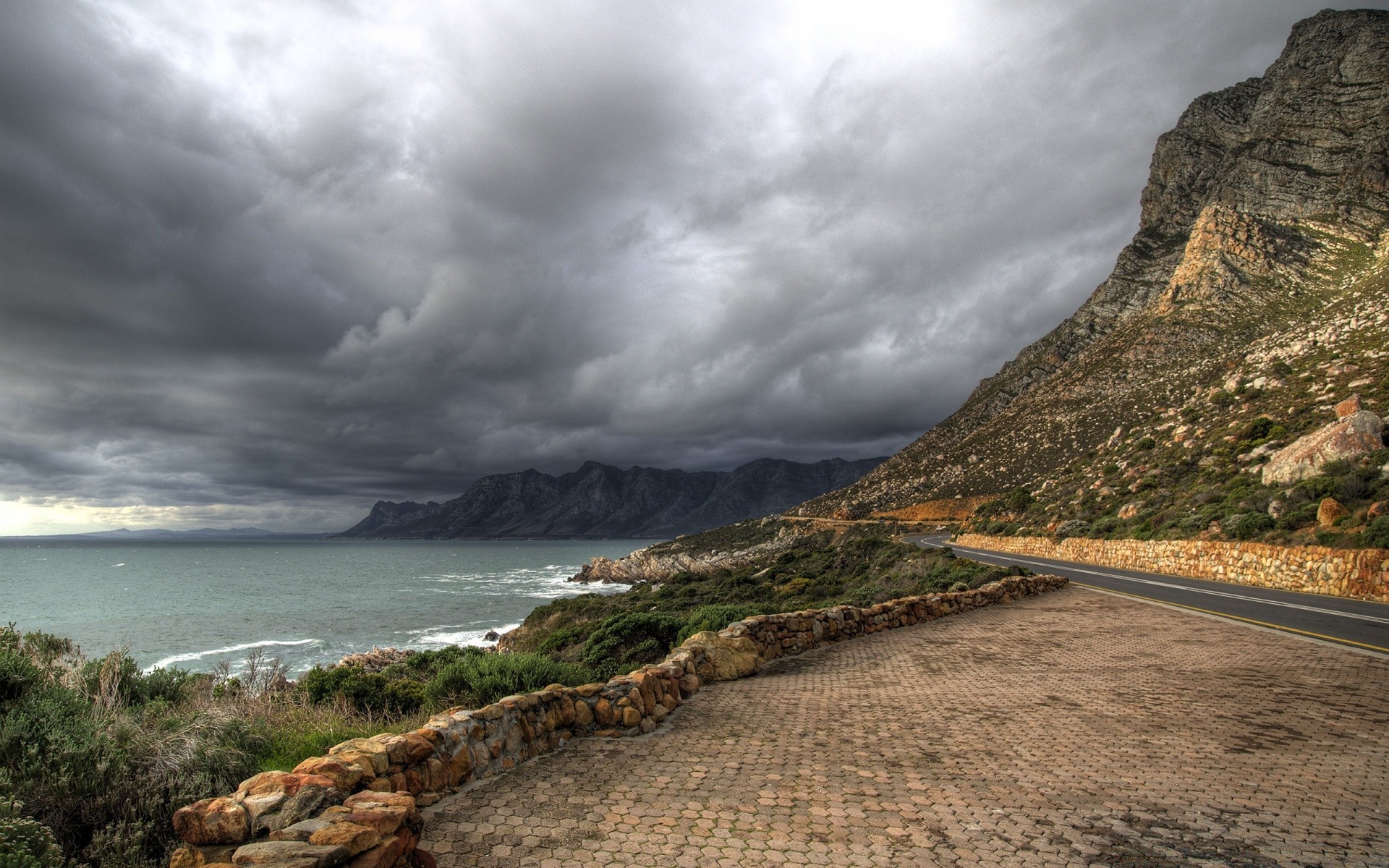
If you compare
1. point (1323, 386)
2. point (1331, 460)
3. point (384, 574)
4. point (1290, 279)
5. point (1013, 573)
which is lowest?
point (384, 574)

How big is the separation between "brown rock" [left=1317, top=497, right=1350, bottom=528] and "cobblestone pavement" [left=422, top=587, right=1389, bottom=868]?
12.5 meters

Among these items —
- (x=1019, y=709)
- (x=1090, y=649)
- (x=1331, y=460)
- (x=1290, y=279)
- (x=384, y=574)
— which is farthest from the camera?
(x=384, y=574)

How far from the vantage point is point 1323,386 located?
28578 millimetres

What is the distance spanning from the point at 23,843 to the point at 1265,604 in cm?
1964

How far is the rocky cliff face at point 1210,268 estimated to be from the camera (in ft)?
153

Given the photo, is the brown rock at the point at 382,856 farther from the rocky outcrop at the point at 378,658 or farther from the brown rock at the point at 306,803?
the rocky outcrop at the point at 378,658

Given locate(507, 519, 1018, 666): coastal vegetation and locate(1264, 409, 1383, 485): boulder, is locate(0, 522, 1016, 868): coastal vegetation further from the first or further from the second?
locate(1264, 409, 1383, 485): boulder

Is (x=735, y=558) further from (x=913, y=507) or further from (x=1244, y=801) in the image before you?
(x=1244, y=801)

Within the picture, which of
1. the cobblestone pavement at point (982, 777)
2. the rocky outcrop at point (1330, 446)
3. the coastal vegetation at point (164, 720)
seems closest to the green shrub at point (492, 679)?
the coastal vegetation at point (164, 720)

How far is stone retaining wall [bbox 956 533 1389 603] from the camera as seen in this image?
1511 cm

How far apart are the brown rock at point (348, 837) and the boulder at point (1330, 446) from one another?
28.1 metres

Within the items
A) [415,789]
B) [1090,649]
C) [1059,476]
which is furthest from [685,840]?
[1059,476]

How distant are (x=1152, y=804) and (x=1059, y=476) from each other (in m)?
43.1

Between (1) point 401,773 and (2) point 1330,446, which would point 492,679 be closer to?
(1) point 401,773
